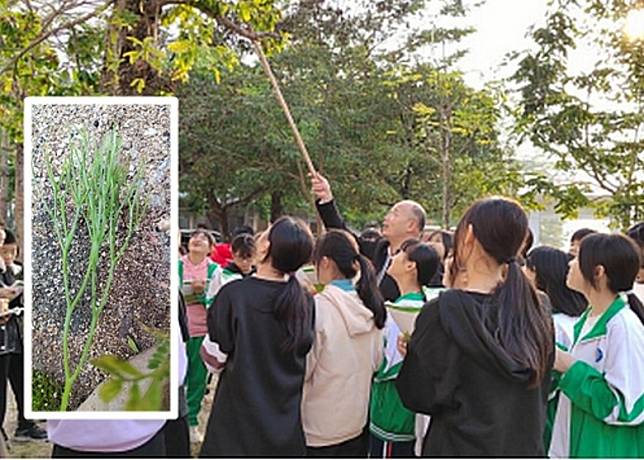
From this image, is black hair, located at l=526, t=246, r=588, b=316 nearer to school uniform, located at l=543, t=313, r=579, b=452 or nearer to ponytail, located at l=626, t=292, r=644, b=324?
school uniform, located at l=543, t=313, r=579, b=452

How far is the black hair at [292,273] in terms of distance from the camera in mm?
2467

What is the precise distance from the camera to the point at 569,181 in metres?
7.95

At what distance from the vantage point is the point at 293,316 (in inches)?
97.4

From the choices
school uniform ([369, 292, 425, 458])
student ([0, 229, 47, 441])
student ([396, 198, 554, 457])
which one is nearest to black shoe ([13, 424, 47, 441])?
student ([0, 229, 47, 441])

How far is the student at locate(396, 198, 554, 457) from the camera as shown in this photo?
181cm

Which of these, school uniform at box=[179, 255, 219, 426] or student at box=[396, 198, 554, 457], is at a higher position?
student at box=[396, 198, 554, 457]

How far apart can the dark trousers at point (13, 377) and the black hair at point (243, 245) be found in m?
1.34

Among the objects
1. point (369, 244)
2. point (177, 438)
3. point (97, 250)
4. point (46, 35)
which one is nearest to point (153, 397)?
point (97, 250)

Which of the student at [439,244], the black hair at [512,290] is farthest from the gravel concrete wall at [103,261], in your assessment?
the student at [439,244]

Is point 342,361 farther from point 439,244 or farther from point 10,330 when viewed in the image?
point 10,330

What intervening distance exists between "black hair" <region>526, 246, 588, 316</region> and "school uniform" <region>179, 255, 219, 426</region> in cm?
198

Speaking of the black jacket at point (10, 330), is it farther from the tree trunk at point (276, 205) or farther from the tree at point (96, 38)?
the tree trunk at point (276, 205)

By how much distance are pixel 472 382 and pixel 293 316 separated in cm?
79

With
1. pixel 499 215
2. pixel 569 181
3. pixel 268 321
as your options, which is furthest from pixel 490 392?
pixel 569 181
